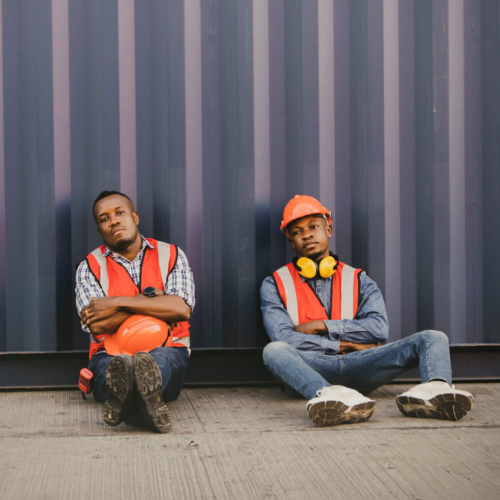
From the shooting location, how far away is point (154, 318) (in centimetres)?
377

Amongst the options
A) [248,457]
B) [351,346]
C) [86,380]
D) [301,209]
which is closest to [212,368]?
[86,380]

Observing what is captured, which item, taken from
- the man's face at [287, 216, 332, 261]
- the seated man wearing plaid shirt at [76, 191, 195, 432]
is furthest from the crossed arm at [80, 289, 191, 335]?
the man's face at [287, 216, 332, 261]

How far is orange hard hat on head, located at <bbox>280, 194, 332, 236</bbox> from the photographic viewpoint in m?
4.13

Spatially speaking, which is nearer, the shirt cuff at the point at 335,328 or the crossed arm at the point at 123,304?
the crossed arm at the point at 123,304

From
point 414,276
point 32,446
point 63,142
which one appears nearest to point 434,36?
point 414,276

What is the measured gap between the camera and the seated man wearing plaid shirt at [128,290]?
368 centimetres

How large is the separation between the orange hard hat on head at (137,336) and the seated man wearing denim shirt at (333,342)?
30.1 inches

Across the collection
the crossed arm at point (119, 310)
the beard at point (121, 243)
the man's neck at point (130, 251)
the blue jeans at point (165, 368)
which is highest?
the beard at point (121, 243)

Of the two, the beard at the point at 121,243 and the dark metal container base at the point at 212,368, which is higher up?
the beard at the point at 121,243

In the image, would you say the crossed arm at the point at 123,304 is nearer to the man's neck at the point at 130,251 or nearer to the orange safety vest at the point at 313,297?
the man's neck at the point at 130,251

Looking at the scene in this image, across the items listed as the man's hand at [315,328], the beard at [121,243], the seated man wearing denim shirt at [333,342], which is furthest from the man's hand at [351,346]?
the beard at [121,243]

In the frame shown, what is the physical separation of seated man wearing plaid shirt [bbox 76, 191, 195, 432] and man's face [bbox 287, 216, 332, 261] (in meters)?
0.88

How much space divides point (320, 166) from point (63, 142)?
2163 mm

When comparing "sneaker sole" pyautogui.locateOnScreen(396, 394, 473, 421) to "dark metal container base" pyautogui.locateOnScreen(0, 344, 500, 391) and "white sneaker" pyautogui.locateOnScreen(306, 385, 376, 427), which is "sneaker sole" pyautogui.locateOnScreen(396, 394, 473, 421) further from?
"dark metal container base" pyautogui.locateOnScreen(0, 344, 500, 391)
